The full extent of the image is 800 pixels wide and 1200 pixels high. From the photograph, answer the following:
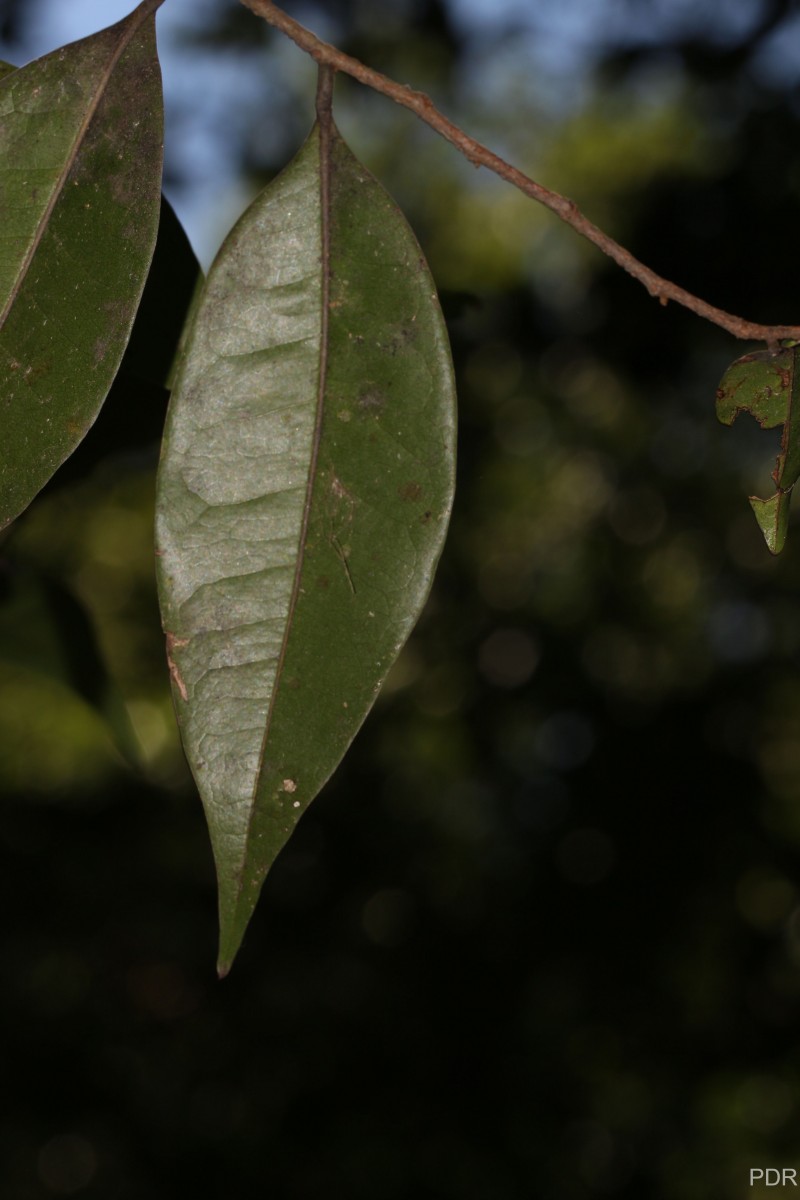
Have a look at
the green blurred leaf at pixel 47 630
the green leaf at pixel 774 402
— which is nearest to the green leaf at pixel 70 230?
the green leaf at pixel 774 402

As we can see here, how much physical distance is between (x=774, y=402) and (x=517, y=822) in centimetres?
434

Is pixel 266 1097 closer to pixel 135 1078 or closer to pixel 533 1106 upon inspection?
pixel 135 1078

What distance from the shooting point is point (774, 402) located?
1.69 ft

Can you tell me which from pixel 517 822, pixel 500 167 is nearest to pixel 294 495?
pixel 500 167

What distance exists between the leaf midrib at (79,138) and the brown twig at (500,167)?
0.15 ft

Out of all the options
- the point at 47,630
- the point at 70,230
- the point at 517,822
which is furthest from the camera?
the point at 517,822

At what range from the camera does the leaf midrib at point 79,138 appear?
0.46 metres

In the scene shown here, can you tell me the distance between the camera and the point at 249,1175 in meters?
3.53

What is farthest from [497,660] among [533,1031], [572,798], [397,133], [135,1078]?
[397,133]

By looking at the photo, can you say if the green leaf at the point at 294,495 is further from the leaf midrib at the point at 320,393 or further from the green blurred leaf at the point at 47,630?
the green blurred leaf at the point at 47,630

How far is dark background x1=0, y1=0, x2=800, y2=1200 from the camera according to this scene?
10.7 ft

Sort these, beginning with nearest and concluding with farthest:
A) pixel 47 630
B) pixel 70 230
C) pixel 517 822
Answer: pixel 70 230 → pixel 47 630 → pixel 517 822

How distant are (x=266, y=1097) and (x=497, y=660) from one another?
1.99 metres

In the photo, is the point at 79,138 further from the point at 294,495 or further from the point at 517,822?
the point at 517,822
